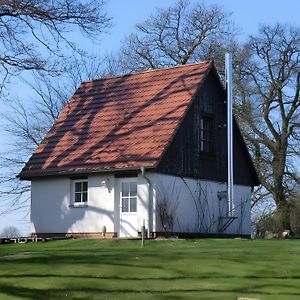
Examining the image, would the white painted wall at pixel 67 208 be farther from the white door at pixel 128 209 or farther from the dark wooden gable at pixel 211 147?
the dark wooden gable at pixel 211 147

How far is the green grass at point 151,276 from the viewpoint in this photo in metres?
11.7

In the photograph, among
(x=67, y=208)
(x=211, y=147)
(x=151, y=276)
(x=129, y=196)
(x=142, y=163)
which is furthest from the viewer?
(x=211, y=147)

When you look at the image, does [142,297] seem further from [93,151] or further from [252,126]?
[252,126]

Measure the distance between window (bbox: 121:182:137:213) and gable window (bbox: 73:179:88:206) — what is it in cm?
189

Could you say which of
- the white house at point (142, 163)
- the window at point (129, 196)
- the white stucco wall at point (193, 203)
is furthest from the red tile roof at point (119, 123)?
the white stucco wall at point (193, 203)

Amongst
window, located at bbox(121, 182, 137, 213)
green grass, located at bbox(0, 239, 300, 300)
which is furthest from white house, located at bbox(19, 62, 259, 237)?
green grass, located at bbox(0, 239, 300, 300)

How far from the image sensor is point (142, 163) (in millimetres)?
27141

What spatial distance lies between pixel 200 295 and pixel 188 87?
1949cm

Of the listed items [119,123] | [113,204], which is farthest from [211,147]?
[113,204]

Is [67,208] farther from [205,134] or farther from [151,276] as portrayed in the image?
[151,276]

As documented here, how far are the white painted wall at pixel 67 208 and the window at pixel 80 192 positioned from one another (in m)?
0.21

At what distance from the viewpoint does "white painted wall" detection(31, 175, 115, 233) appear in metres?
28.5

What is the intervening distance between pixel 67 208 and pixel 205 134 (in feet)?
22.4

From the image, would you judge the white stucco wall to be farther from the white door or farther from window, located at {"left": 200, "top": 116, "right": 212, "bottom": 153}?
window, located at {"left": 200, "top": 116, "right": 212, "bottom": 153}
